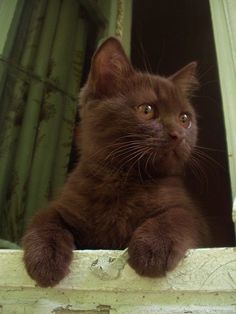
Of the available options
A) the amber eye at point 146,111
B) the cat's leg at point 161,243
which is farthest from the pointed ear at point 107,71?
the cat's leg at point 161,243

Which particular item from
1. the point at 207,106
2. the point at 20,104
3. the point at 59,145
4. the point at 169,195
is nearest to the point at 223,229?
the point at 169,195

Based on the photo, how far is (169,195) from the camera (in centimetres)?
105

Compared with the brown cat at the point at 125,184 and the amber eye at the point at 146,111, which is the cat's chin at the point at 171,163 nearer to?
the brown cat at the point at 125,184

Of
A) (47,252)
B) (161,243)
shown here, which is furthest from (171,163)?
(47,252)

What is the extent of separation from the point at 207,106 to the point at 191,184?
1.87ft

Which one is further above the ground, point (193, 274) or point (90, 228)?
point (90, 228)

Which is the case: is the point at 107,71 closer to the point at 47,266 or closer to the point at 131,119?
the point at 131,119

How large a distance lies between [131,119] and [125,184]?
0.17 m

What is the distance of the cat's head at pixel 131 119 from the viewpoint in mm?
1060

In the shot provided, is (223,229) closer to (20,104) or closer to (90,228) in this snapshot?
(90,228)

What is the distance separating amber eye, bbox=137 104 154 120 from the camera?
1.10 meters

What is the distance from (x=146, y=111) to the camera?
1.12 meters

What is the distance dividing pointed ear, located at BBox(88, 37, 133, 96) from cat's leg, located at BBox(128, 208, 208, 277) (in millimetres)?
441

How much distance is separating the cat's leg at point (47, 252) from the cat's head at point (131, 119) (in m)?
0.27
